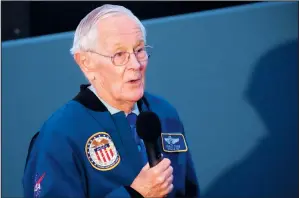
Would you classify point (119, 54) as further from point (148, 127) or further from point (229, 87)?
point (229, 87)

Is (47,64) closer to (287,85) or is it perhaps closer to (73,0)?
(73,0)

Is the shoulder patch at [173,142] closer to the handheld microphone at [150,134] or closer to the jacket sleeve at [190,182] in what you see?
the jacket sleeve at [190,182]

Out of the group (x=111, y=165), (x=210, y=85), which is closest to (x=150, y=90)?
(x=210, y=85)

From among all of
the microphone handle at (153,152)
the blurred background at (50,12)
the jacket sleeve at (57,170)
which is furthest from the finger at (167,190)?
the blurred background at (50,12)

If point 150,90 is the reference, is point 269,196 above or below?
below

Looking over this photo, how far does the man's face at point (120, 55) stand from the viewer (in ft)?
4.89

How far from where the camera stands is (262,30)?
2074 mm

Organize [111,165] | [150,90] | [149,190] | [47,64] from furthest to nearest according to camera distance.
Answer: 1. [47,64]
2. [150,90]
3. [111,165]
4. [149,190]

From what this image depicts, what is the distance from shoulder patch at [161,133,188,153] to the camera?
5.17 feet

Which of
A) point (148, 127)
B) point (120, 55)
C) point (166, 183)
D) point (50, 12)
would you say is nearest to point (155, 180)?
point (166, 183)

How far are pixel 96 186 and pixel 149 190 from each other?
0.52 ft

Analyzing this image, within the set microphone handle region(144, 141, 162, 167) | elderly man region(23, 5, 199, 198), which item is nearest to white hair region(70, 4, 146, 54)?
elderly man region(23, 5, 199, 198)

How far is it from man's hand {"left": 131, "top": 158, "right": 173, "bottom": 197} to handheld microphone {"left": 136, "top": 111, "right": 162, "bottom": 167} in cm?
2

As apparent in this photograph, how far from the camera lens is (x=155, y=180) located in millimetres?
1336
